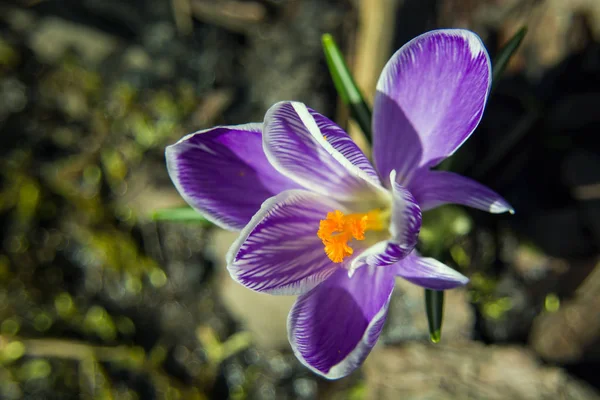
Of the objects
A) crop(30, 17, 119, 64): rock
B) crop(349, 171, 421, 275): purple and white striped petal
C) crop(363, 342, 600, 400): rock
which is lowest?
crop(363, 342, 600, 400): rock

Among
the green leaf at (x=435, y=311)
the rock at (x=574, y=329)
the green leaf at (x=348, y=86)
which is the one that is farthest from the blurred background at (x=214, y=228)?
the green leaf at (x=435, y=311)

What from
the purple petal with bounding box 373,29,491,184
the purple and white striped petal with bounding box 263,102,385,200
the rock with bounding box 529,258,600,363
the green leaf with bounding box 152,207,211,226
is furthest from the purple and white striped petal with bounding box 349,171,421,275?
the rock with bounding box 529,258,600,363

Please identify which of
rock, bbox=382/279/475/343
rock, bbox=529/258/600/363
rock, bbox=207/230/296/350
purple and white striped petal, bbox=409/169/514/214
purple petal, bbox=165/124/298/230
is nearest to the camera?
purple and white striped petal, bbox=409/169/514/214

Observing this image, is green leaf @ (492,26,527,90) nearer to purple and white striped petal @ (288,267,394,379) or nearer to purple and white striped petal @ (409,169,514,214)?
purple and white striped petal @ (409,169,514,214)

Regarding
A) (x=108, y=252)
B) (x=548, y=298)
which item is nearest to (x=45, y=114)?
(x=108, y=252)

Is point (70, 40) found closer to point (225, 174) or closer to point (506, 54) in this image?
point (225, 174)

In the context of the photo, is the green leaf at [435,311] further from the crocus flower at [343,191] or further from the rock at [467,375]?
the rock at [467,375]

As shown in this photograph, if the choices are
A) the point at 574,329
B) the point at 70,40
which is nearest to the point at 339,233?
the point at 574,329
